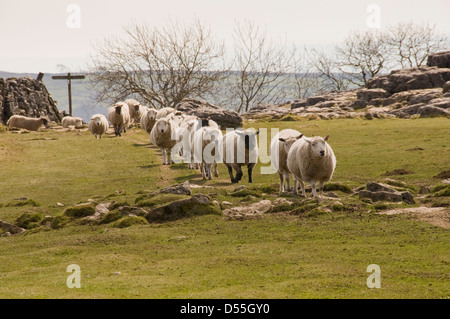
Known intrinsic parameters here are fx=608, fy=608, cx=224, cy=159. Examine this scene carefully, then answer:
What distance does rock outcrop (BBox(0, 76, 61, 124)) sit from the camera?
2357 inches

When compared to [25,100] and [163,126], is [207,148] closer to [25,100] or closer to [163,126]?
[163,126]

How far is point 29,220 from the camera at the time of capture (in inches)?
777

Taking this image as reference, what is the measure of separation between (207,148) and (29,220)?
942cm

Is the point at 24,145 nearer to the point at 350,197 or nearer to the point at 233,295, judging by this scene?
the point at 350,197

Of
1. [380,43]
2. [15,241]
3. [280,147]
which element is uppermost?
[380,43]

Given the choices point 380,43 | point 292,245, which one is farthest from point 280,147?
point 380,43

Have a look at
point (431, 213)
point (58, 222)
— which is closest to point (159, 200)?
point (58, 222)

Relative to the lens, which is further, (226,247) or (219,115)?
(219,115)

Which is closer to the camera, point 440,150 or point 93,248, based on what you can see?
point 93,248

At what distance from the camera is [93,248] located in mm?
15586

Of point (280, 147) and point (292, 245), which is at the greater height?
point (280, 147)

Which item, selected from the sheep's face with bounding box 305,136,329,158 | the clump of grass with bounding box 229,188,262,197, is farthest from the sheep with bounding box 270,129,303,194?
the sheep's face with bounding box 305,136,329,158

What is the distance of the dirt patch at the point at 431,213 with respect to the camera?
52.9 feet
